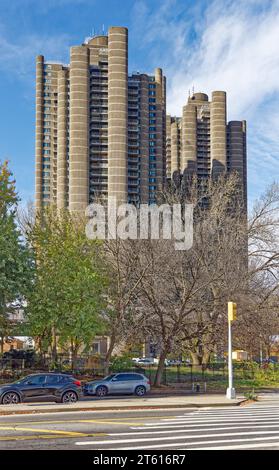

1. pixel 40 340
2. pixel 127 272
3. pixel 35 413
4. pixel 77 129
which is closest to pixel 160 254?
pixel 127 272

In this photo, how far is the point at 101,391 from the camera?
109 ft

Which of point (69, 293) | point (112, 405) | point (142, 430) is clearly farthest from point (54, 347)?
point (142, 430)

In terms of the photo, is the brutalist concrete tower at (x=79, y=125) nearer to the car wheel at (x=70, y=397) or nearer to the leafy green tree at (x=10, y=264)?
the leafy green tree at (x=10, y=264)

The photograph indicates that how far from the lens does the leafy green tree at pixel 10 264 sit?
40000 mm

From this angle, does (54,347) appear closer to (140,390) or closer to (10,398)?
(140,390)

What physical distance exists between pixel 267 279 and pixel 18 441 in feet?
116

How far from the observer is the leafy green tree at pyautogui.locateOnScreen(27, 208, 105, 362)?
144 ft

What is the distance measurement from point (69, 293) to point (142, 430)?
2667 cm

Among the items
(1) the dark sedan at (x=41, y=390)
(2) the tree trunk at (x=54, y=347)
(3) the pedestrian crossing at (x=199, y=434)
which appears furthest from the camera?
(2) the tree trunk at (x=54, y=347)

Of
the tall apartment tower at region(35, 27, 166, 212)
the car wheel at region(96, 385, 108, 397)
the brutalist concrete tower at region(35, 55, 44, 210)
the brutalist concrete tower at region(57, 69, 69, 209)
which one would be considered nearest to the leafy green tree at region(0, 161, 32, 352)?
the car wheel at region(96, 385, 108, 397)

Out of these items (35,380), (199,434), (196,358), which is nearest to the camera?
(199,434)

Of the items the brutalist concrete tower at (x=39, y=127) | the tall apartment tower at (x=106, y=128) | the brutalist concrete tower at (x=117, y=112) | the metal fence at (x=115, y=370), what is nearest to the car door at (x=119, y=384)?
the metal fence at (x=115, y=370)

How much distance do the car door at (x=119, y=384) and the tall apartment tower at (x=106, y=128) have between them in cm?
11030

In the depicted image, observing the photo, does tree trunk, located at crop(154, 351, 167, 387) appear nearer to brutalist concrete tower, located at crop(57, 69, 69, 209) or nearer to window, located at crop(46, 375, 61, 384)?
window, located at crop(46, 375, 61, 384)
